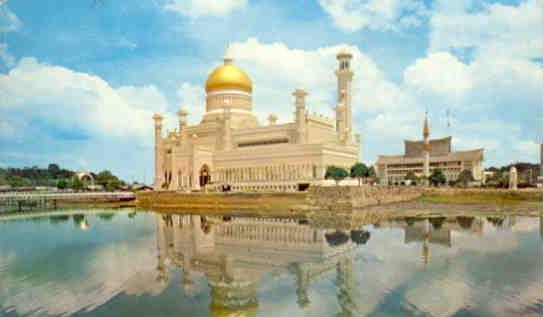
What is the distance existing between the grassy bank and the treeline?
67.9 m

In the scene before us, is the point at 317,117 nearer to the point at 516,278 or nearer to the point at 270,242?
the point at 270,242

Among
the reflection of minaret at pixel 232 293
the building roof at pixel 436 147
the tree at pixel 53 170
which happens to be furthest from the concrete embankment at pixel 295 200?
Result: the tree at pixel 53 170

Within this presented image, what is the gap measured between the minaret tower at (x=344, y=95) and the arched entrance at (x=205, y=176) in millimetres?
21872

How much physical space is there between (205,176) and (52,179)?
67.9 metres

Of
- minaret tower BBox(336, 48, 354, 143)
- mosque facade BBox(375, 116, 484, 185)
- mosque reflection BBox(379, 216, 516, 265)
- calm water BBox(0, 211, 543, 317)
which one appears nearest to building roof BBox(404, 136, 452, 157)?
mosque facade BBox(375, 116, 484, 185)

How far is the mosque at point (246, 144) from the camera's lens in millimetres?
60812

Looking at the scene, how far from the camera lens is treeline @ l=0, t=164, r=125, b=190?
309ft

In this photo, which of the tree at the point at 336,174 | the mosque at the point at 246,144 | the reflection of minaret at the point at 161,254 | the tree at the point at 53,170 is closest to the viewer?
the reflection of minaret at the point at 161,254

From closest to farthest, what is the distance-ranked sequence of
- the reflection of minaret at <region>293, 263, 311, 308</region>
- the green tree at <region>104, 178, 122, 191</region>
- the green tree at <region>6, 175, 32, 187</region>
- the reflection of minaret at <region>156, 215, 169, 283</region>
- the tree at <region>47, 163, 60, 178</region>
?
the reflection of minaret at <region>293, 263, 311, 308</region> → the reflection of minaret at <region>156, 215, 169, 283</region> → the green tree at <region>104, 178, 122, 191</region> → the green tree at <region>6, 175, 32, 187</region> → the tree at <region>47, 163, 60, 178</region>

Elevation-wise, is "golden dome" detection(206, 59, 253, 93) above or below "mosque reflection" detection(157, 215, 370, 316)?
above

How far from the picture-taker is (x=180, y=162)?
7231cm

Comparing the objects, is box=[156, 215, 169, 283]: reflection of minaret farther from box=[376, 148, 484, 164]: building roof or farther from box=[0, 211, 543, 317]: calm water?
box=[376, 148, 484, 164]: building roof

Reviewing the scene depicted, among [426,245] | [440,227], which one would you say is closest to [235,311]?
[426,245]

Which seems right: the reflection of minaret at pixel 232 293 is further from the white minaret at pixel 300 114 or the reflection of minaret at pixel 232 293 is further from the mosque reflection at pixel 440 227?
the white minaret at pixel 300 114
